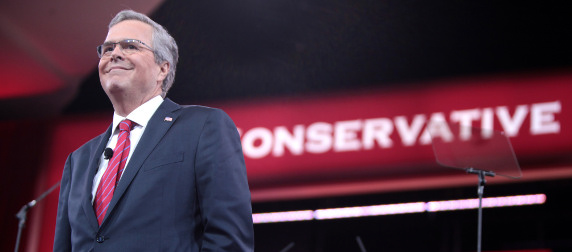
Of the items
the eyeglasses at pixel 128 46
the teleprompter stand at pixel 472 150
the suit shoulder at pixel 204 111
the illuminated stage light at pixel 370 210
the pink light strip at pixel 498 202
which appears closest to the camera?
the suit shoulder at pixel 204 111

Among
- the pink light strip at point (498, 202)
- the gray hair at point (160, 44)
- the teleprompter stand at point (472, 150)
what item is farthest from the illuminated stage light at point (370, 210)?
the gray hair at point (160, 44)

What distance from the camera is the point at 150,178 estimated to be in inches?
53.3

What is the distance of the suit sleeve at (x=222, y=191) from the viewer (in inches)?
51.8

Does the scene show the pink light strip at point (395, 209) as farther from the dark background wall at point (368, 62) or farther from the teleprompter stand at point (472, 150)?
the teleprompter stand at point (472, 150)

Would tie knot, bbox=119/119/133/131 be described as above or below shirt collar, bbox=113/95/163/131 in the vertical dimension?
below

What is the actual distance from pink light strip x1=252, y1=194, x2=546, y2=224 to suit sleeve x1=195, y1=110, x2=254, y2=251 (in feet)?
13.9

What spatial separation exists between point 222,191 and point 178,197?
9 cm

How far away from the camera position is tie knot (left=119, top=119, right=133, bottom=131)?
1510 millimetres

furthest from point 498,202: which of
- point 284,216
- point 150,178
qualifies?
point 150,178

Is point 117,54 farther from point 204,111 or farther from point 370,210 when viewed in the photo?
point 370,210

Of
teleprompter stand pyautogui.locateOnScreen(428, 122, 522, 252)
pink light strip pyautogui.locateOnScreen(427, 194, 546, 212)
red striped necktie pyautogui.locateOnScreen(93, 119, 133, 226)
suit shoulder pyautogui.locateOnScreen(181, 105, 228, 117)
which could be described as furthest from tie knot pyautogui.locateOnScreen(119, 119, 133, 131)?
pink light strip pyautogui.locateOnScreen(427, 194, 546, 212)

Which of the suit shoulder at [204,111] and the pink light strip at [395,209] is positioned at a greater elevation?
the suit shoulder at [204,111]

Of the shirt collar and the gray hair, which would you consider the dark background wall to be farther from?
the shirt collar

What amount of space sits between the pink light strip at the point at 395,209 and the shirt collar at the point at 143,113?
4088mm
